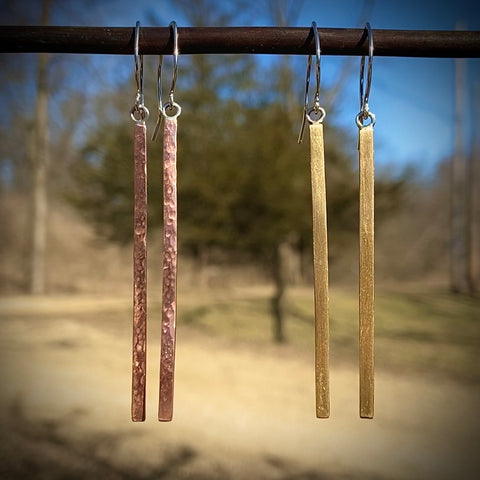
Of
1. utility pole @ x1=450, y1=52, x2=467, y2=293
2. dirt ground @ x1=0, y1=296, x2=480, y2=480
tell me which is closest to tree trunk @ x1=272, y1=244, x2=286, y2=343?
dirt ground @ x1=0, y1=296, x2=480, y2=480

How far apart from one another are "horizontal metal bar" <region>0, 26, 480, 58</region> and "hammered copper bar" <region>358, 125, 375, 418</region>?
21cm

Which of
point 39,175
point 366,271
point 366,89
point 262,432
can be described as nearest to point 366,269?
point 366,271

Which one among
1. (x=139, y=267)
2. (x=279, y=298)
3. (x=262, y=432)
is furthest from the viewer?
(x=279, y=298)

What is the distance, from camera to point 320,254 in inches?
39.6

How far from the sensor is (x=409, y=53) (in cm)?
112

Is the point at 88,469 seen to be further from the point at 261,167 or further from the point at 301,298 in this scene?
the point at 301,298

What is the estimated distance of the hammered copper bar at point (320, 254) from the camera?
39.6 inches

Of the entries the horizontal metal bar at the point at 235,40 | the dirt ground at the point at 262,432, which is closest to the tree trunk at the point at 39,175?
the dirt ground at the point at 262,432

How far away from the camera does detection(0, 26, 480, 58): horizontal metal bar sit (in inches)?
42.6

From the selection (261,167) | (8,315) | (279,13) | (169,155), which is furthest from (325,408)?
(8,315)

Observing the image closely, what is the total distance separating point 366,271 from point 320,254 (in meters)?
0.09

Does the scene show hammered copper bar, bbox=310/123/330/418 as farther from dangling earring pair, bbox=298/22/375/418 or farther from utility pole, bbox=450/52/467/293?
utility pole, bbox=450/52/467/293

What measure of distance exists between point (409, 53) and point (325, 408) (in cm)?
74

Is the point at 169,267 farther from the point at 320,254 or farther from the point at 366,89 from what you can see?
the point at 366,89
